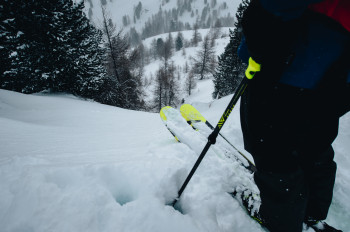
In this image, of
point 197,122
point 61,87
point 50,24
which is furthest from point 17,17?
point 197,122

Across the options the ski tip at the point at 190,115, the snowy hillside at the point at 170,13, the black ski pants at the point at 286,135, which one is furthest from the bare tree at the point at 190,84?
the snowy hillside at the point at 170,13

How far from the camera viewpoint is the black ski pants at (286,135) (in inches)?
39.5

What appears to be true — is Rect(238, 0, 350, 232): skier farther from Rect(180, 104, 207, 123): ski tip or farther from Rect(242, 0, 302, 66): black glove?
Rect(180, 104, 207, 123): ski tip

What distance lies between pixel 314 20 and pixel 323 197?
1.42 m

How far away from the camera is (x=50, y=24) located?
31.0 feet

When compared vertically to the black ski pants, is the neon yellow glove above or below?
above

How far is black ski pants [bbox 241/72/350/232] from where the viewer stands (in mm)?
1003

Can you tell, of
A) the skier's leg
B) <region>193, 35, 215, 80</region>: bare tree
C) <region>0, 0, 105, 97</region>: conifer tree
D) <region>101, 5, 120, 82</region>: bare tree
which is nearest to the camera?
the skier's leg

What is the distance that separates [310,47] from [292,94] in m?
0.27

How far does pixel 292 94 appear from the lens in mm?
990

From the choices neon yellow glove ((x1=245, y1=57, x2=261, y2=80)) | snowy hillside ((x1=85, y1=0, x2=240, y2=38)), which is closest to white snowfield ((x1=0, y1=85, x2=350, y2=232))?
neon yellow glove ((x1=245, y1=57, x2=261, y2=80))

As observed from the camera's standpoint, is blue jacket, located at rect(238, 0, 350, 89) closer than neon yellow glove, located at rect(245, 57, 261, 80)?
Yes

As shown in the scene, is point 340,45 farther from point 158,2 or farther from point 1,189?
point 158,2

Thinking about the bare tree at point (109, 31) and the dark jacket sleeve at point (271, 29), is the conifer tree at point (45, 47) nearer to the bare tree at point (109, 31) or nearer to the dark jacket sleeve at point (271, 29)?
the bare tree at point (109, 31)
